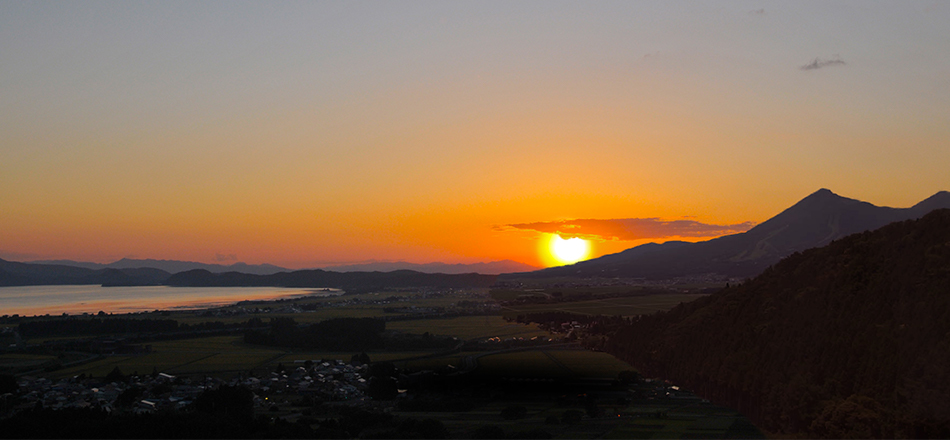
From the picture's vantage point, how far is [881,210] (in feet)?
525

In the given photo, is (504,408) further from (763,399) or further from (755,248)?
(755,248)

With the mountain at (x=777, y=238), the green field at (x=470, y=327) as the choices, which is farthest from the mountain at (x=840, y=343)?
the mountain at (x=777, y=238)

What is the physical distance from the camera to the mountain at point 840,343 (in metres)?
18.7

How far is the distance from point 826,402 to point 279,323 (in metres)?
72.6

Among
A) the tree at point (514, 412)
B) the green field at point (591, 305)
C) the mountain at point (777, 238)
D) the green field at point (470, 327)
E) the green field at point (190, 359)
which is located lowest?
the green field at point (190, 359)

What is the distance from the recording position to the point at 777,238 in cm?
14975

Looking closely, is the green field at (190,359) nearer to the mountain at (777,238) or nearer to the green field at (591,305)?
the green field at (591,305)

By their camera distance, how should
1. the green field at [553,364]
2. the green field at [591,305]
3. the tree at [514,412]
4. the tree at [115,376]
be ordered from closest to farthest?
the tree at [514,412] → the green field at [553,364] → the tree at [115,376] → the green field at [591,305]

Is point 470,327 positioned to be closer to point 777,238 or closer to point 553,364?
point 553,364

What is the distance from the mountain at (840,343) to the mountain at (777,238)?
100 m

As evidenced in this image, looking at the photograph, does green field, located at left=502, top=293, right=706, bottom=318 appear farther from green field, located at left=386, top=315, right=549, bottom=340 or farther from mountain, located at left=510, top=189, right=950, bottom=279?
mountain, located at left=510, top=189, right=950, bottom=279

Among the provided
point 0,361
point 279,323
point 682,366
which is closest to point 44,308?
point 279,323

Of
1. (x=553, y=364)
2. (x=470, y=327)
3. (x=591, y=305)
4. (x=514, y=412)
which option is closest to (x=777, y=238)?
(x=591, y=305)

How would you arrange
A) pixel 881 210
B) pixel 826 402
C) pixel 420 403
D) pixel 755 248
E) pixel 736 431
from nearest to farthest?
pixel 826 402
pixel 736 431
pixel 420 403
pixel 755 248
pixel 881 210
